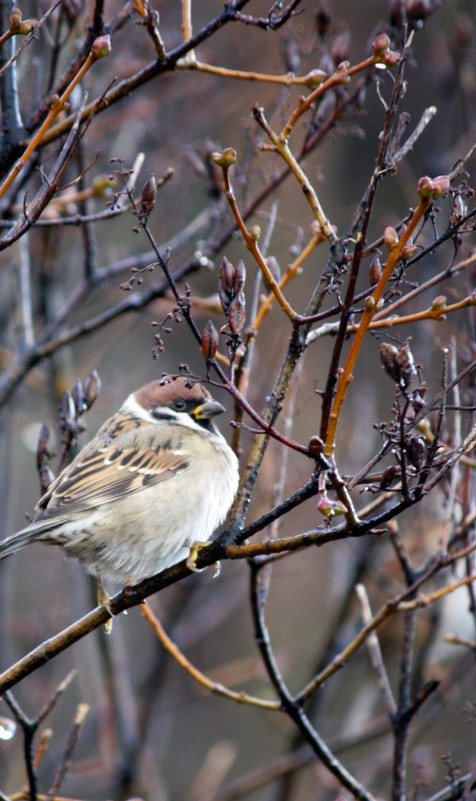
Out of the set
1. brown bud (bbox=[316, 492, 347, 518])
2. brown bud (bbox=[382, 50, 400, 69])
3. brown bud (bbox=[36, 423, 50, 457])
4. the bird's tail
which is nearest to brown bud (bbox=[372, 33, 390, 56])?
brown bud (bbox=[382, 50, 400, 69])

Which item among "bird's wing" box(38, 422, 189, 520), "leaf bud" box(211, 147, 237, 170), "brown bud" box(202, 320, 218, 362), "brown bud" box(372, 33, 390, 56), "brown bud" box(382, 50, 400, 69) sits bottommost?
"brown bud" box(202, 320, 218, 362)

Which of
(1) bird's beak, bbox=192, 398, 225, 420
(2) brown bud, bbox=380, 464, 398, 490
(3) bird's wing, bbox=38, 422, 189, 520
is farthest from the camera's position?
(1) bird's beak, bbox=192, 398, 225, 420

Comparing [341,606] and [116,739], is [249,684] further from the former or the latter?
[341,606]

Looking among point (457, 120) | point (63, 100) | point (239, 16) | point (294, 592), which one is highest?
point (457, 120)

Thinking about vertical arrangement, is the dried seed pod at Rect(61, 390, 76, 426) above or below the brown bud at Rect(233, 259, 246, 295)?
above

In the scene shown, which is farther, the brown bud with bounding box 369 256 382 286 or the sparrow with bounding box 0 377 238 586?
the sparrow with bounding box 0 377 238 586

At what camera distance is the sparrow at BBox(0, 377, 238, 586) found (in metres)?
3.19

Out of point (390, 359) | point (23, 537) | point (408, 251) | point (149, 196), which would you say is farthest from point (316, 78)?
point (23, 537)

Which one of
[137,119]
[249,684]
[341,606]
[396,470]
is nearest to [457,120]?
[137,119]

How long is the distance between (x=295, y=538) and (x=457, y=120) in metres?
4.48

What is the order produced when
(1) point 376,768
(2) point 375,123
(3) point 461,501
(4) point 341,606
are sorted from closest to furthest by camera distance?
1. (3) point 461,501
2. (1) point 376,768
3. (4) point 341,606
4. (2) point 375,123

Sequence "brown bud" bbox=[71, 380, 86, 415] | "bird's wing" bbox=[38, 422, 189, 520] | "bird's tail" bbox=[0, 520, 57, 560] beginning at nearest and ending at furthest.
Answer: "bird's tail" bbox=[0, 520, 57, 560] → "brown bud" bbox=[71, 380, 86, 415] → "bird's wing" bbox=[38, 422, 189, 520]

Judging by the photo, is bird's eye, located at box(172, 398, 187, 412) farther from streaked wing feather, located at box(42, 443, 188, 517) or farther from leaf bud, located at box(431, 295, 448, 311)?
leaf bud, located at box(431, 295, 448, 311)

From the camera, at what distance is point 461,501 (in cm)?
295
